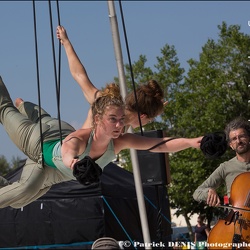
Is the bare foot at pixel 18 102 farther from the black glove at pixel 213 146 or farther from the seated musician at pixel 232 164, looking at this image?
the black glove at pixel 213 146

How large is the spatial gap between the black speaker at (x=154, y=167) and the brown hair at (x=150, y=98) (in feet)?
11.5

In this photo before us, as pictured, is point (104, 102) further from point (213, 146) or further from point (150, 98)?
point (213, 146)

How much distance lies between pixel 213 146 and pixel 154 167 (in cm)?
465

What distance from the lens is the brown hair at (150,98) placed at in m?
5.23

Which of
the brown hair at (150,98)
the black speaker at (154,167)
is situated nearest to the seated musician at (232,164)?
the brown hair at (150,98)

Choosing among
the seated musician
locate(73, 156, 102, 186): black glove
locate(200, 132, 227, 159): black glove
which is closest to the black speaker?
the seated musician

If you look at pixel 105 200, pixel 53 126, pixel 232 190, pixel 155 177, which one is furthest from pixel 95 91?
pixel 105 200

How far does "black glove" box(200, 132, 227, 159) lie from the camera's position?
14.5 feet

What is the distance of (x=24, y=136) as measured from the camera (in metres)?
5.30

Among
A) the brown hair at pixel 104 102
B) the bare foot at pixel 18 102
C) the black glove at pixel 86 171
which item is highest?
the bare foot at pixel 18 102

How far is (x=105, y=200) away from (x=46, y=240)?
1241 mm

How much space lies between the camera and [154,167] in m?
9.04

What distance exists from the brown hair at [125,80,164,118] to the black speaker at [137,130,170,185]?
11.5 ft

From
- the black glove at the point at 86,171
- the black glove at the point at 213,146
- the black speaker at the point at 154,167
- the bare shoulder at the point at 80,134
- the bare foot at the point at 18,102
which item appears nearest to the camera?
the black glove at the point at 86,171
